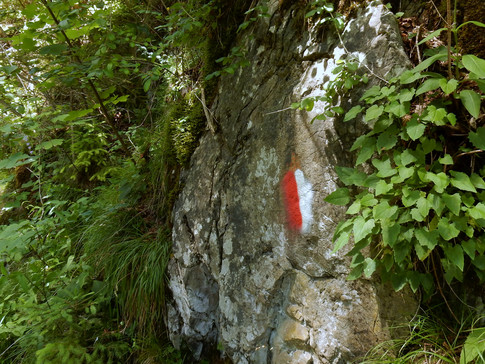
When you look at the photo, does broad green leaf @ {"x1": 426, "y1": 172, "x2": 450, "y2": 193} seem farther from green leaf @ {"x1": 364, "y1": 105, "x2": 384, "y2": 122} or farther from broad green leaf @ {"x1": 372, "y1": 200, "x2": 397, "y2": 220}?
green leaf @ {"x1": 364, "y1": 105, "x2": 384, "y2": 122}

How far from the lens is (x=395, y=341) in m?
1.38

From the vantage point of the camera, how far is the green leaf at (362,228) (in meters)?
1.22

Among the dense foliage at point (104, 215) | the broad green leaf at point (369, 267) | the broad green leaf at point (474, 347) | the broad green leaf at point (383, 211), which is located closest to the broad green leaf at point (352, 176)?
the broad green leaf at point (383, 211)

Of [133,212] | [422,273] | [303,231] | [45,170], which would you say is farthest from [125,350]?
[45,170]

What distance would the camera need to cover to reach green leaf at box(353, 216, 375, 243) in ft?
3.99

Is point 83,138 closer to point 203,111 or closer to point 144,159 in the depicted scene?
point 144,159

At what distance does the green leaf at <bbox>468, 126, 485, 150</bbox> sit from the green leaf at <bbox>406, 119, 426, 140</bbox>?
0.59 ft

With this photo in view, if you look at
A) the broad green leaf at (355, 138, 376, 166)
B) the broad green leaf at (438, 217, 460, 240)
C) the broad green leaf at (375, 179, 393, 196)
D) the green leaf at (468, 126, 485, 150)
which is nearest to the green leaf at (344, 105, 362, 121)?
the broad green leaf at (355, 138, 376, 166)

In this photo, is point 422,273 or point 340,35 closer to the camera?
point 422,273

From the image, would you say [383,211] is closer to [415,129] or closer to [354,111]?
[415,129]

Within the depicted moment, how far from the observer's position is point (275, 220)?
1814mm

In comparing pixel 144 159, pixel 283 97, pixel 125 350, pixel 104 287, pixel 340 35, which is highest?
pixel 340 35

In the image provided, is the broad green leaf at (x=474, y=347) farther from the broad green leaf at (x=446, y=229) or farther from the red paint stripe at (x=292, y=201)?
the red paint stripe at (x=292, y=201)

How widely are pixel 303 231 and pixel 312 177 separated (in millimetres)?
310
